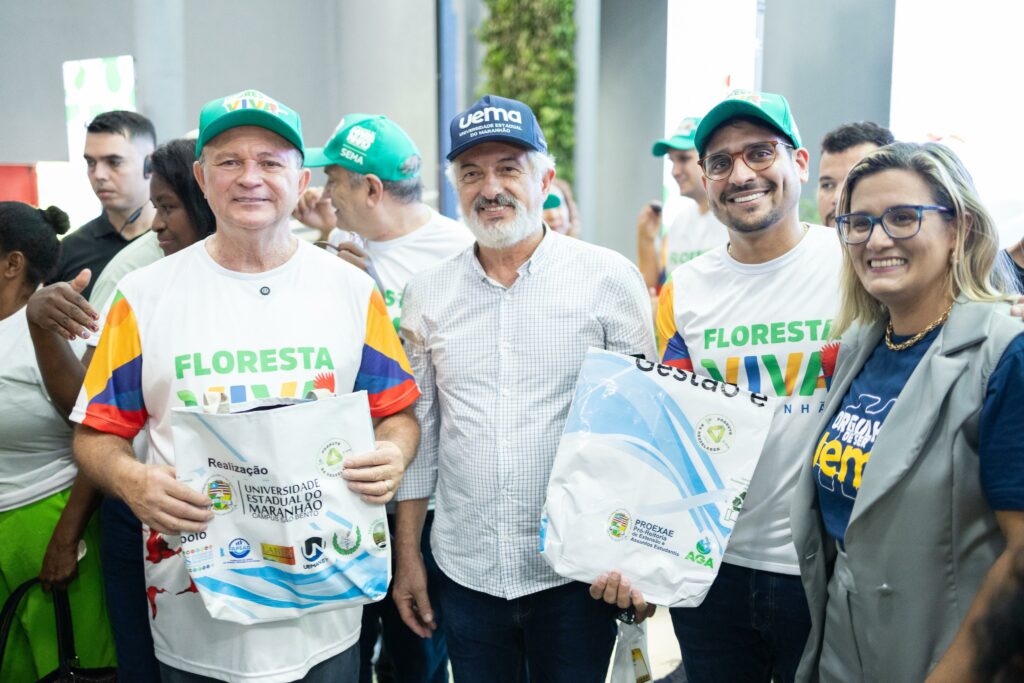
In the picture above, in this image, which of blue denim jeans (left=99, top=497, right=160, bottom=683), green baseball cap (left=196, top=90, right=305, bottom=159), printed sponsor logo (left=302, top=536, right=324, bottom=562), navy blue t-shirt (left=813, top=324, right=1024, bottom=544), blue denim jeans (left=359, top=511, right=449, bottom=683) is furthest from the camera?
blue denim jeans (left=359, top=511, right=449, bottom=683)

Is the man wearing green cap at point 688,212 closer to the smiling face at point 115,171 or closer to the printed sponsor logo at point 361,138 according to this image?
the printed sponsor logo at point 361,138

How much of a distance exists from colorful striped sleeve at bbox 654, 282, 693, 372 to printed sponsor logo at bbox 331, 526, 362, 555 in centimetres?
85

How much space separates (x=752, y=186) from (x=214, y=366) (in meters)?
1.27

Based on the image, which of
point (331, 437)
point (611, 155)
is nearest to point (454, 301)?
point (331, 437)

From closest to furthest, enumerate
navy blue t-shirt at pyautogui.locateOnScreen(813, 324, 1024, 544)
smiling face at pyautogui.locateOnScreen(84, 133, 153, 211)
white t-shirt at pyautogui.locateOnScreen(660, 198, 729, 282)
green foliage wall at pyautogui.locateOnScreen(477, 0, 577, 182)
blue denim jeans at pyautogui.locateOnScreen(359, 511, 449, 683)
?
navy blue t-shirt at pyautogui.locateOnScreen(813, 324, 1024, 544), blue denim jeans at pyautogui.locateOnScreen(359, 511, 449, 683), smiling face at pyautogui.locateOnScreen(84, 133, 153, 211), white t-shirt at pyautogui.locateOnScreen(660, 198, 729, 282), green foliage wall at pyautogui.locateOnScreen(477, 0, 577, 182)

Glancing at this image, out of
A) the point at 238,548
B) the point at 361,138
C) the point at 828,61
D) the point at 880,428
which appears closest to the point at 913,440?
the point at 880,428

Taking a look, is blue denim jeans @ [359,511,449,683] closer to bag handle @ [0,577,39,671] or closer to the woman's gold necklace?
bag handle @ [0,577,39,671]

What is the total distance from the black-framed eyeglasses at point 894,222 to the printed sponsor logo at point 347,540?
3.74 feet

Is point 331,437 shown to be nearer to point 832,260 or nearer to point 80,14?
point 832,260

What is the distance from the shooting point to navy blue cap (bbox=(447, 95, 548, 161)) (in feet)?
6.54

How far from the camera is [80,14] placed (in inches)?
154

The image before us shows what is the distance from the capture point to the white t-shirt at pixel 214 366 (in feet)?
5.79

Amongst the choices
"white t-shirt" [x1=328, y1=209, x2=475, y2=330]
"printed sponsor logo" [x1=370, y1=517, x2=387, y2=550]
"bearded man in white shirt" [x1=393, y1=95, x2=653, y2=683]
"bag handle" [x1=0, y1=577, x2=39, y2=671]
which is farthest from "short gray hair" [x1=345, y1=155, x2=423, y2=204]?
"bag handle" [x1=0, y1=577, x2=39, y2=671]

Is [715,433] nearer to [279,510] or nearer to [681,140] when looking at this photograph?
[279,510]
